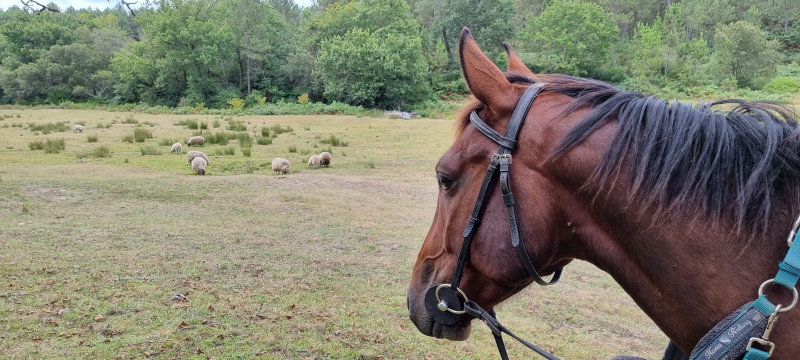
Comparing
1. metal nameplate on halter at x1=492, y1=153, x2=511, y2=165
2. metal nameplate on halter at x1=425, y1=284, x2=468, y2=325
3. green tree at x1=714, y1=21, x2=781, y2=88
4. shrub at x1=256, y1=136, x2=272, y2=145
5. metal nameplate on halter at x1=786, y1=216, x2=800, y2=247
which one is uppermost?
green tree at x1=714, y1=21, x2=781, y2=88

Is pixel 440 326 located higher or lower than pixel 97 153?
higher

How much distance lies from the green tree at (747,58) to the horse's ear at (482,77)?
5037 centimetres

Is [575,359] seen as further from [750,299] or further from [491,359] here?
[750,299]

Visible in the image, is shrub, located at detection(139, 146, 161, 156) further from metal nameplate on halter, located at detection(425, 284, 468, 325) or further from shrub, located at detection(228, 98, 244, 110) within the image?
shrub, located at detection(228, 98, 244, 110)

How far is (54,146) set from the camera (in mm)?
15922

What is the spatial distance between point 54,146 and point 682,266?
19.8 meters

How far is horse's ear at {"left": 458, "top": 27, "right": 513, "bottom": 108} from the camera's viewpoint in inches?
63.9

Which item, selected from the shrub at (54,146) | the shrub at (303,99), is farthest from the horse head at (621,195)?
the shrub at (303,99)

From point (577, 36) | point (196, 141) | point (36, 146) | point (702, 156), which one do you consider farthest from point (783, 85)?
point (36, 146)

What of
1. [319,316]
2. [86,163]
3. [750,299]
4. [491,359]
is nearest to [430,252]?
[750,299]

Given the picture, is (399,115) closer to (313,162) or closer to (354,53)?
(354,53)

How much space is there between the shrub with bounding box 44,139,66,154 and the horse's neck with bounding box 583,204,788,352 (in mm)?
19018

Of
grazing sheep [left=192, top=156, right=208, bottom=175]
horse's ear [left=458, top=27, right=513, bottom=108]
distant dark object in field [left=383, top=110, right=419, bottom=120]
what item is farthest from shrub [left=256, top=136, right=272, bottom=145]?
horse's ear [left=458, top=27, right=513, bottom=108]

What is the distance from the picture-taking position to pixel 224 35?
164ft
